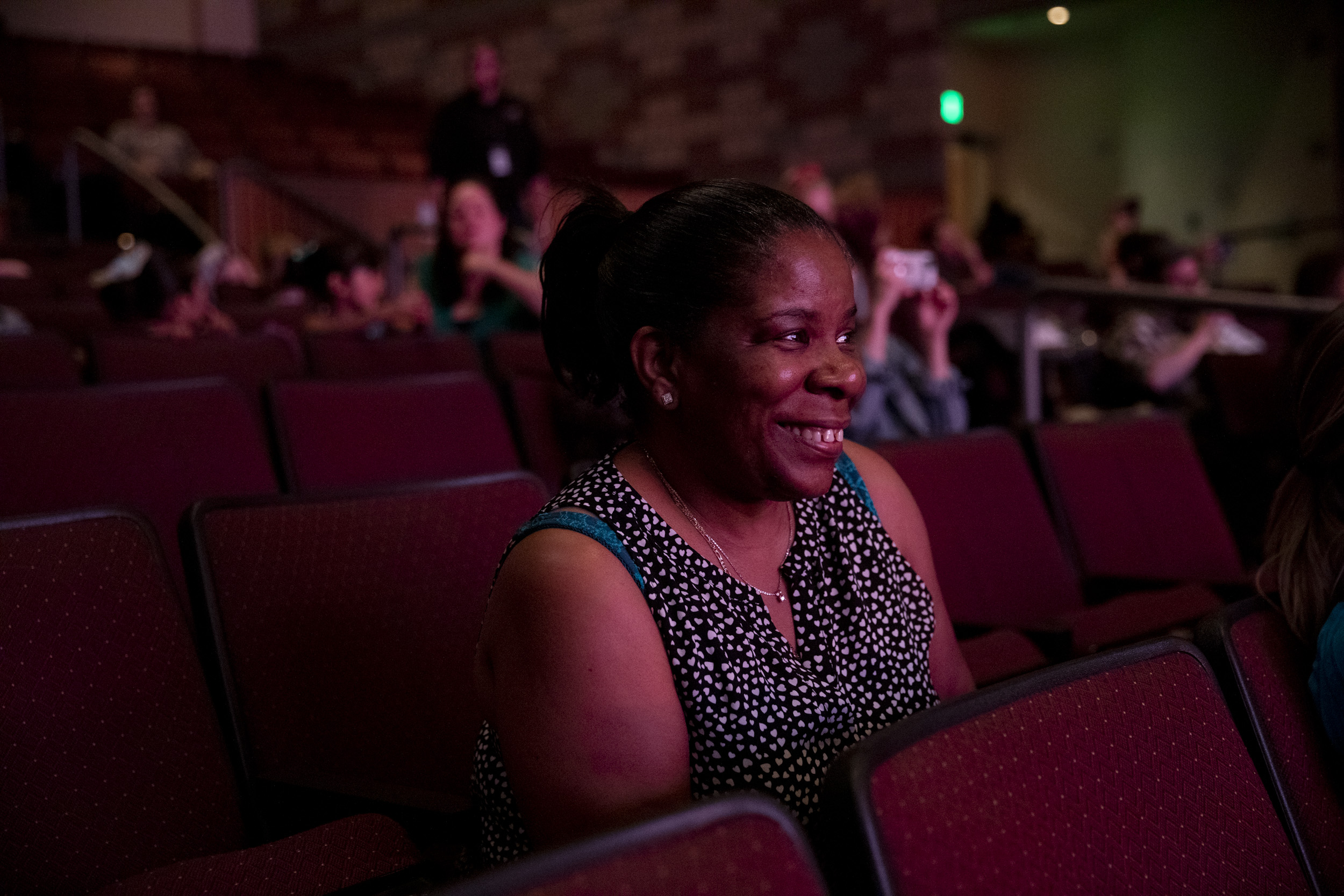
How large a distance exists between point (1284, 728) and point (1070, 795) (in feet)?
1.15

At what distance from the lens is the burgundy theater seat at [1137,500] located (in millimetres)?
2287

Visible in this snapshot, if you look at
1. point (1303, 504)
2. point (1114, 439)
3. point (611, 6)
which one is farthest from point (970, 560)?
point (611, 6)

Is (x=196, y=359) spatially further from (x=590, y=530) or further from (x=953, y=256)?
(x=953, y=256)

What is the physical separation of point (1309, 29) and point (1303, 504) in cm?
799

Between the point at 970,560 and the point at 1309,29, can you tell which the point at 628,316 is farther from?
the point at 1309,29

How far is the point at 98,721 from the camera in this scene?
1.19 m

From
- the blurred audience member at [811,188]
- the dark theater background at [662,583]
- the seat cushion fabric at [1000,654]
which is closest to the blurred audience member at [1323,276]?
the dark theater background at [662,583]

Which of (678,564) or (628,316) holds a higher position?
(628,316)

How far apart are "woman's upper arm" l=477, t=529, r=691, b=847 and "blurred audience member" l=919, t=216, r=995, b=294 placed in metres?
4.26

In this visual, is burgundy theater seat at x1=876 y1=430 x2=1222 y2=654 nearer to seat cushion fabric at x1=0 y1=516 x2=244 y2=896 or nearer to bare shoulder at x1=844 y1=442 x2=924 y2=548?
bare shoulder at x1=844 y1=442 x2=924 y2=548

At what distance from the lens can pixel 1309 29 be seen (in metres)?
7.80

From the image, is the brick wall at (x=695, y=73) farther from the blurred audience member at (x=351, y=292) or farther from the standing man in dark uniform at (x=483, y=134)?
the blurred audience member at (x=351, y=292)

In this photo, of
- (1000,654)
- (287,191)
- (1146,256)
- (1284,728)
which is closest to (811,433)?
(1284,728)

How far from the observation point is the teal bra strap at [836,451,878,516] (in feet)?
4.09
